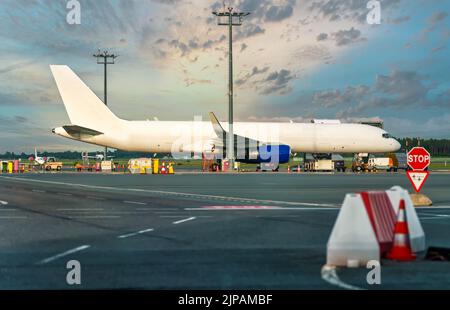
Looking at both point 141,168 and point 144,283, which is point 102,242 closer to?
point 144,283

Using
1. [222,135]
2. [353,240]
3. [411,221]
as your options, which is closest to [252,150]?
[222,135]

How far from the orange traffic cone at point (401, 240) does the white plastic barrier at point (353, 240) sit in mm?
585

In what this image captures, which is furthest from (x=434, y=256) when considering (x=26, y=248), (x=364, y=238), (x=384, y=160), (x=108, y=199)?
(x=384, y=160)

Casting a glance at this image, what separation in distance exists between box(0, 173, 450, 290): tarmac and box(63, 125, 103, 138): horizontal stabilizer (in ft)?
119

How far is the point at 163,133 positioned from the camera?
191 feet

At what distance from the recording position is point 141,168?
172 feet

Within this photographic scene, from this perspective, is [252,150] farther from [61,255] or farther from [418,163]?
[61,255]

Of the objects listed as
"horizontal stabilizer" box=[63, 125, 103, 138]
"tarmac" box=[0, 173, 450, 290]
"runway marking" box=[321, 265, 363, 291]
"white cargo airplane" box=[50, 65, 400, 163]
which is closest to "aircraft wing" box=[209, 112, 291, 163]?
"white cargo airplane" box=[50, 65, 400, 163]

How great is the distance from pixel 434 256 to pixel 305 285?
3316mm

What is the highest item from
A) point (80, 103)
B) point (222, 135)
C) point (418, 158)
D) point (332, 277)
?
point (80, 103)

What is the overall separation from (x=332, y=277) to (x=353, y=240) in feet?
3.34

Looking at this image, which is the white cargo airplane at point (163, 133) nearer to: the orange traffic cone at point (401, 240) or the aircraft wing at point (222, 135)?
the aircraft wing at point (222, 135)

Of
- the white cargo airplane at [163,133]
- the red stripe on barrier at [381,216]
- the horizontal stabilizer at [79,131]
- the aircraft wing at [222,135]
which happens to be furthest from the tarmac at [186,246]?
the white cargo airplane at [163,133]

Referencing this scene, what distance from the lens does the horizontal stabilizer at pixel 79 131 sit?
55.3 meters
